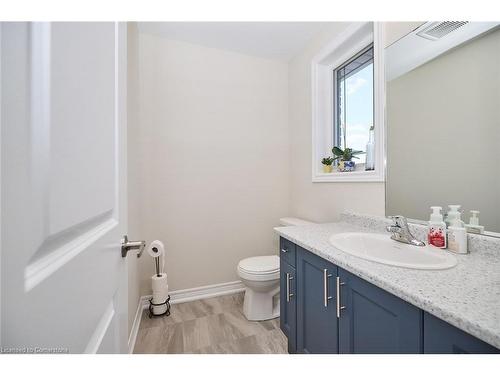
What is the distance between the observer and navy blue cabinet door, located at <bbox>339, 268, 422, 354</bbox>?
2.20ft

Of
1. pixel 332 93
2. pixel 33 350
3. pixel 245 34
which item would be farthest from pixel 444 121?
pixel 245 34

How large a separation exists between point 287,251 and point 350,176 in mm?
780

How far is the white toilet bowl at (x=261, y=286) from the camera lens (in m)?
1.69

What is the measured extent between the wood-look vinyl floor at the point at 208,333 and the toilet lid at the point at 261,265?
43cm

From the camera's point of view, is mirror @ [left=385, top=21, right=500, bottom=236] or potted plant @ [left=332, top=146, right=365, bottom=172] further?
potted plant @ [left=332, top=146, right=365, bottom=172]

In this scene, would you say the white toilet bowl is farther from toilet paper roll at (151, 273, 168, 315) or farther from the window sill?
the window sill

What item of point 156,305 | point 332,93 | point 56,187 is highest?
point 332,93

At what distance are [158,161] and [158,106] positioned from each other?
505 mm

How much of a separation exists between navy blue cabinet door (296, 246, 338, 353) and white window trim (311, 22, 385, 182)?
0.77 meters

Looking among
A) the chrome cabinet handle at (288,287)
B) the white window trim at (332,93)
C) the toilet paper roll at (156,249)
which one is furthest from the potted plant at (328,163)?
the toilet paper roll at (156,249)

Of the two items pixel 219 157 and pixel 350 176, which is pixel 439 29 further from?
pixel 219 157

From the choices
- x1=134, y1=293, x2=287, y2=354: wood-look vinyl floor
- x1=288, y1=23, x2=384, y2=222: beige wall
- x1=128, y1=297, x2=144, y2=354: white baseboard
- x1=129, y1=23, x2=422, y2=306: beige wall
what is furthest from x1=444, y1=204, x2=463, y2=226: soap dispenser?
x1=128, y1=297, x2=144, y2=354: white baseboard

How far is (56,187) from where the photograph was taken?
1.03ft
